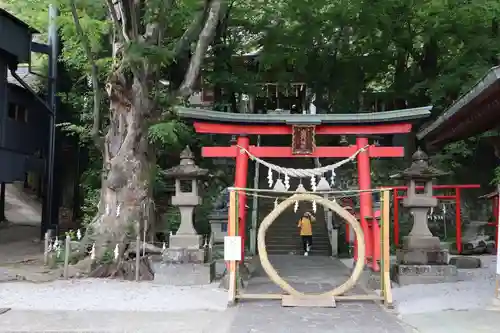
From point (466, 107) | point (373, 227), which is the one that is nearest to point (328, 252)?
point (373, 227)

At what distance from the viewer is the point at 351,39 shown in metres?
25.3

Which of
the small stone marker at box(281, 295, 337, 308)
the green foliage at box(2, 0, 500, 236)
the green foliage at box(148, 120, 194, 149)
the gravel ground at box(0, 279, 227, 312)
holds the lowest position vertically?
the gravel ground at box(0, 279, 227, 312)

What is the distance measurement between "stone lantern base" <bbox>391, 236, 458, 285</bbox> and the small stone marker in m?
3.61

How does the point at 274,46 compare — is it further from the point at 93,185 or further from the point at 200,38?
the point at 93,185

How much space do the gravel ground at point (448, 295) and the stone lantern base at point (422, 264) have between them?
32cm

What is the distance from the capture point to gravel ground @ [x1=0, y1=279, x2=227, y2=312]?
10133 mm

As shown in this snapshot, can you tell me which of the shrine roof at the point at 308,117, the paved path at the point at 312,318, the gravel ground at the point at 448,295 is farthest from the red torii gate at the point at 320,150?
the paved path at the point at 312,318

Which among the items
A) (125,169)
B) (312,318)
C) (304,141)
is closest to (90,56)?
(125,169)

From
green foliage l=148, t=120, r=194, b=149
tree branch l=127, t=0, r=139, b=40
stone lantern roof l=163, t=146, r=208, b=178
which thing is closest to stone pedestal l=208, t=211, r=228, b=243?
green foliage l=148, t=120, r=194, b=149

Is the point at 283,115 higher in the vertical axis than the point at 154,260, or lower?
higher

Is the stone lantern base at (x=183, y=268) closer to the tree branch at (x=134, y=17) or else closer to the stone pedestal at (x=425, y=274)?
the stone pedestal at (x=425, y=274)

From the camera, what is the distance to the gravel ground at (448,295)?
997 centimetres

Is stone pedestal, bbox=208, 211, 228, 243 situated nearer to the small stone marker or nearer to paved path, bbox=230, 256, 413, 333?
paved path, bbox=230, 256, 413, 333

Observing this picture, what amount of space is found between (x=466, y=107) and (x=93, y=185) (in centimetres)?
1680
